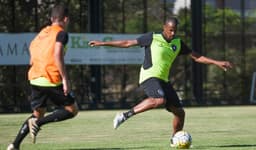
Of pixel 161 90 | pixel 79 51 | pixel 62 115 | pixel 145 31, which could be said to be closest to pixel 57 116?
pixel 62 115

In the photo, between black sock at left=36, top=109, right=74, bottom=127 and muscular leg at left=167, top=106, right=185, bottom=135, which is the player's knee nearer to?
muscular leg at left=167, top=106, right=185, bottom=135

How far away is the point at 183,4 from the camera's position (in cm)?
3033

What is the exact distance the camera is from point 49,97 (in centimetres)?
979

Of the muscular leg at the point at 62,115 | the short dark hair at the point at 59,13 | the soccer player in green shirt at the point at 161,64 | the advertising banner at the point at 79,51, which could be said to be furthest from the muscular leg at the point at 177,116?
the advertising banner at the point at 79,51

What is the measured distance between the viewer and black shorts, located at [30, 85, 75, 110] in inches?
382

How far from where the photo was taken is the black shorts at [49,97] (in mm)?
9695

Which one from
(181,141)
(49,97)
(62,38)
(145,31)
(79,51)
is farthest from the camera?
(145,31)

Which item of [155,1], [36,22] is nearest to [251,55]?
[155,1]

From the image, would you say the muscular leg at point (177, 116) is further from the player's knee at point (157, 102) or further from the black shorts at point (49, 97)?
the black shorts at point (49, 97)

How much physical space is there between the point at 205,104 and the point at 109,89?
4.13m

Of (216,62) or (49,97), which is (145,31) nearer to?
(216,62)

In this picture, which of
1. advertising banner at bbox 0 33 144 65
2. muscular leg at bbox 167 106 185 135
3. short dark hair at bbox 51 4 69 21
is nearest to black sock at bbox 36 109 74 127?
short dark hair at bbox 51 4 69 21

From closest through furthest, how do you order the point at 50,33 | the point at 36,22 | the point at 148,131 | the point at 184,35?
the point at 50,33, the point at 148,131, the point at 36,22, the point at 184,35

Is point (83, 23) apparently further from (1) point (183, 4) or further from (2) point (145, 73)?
(2) point (145, 73)
